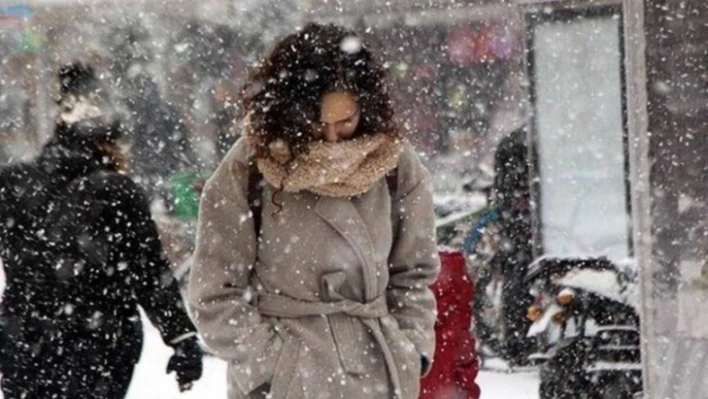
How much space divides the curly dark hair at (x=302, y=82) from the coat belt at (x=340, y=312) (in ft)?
1.18

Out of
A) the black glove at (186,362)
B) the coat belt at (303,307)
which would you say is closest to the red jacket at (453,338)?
the black glove at (186,362)

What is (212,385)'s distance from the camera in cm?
946

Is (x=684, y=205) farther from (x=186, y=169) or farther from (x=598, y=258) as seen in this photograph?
(x=186, y=169)

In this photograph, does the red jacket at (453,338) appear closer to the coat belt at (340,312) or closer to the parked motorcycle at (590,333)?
the coat belt at (340,312)

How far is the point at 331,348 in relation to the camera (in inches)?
131

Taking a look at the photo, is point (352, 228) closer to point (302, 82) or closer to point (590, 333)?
point (302, 82)

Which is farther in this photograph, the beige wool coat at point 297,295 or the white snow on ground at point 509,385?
the white snow on ground at point 509,385

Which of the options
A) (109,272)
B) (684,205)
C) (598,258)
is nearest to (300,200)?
(109,272)

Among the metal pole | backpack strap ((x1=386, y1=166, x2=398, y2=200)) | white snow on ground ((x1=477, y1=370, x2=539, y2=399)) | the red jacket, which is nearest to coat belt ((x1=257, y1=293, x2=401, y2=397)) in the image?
backpack strap ((x1=386, y1=166, x2=398, y2=200))

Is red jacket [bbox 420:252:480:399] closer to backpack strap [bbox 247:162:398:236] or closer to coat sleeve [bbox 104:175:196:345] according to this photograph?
coat sleeve [bbox 104:175:196:345]

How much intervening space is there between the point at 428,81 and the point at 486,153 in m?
0.97

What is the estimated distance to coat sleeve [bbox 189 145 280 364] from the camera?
3266 millimetres

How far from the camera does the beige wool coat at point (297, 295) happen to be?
10.8 feet

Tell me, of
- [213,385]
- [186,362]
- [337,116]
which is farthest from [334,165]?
[213,385]
